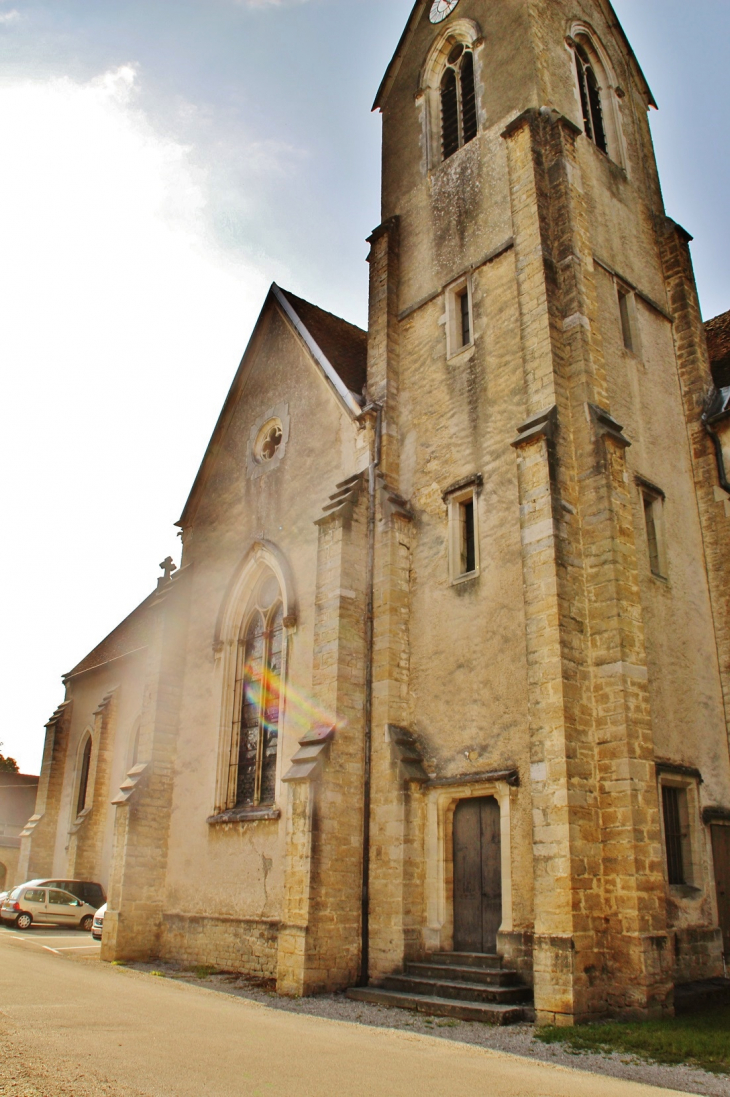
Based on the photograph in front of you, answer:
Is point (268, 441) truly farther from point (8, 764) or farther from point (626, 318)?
point (8, 764)

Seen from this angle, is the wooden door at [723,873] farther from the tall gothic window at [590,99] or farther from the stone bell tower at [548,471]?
the tall gothic window at [590,99]

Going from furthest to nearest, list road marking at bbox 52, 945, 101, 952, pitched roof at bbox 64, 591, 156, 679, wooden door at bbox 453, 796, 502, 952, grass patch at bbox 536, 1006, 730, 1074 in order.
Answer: pitched roof at bbox 64, 591, 156, 679
road marking at bbox 52, 945, 101, 952
wooden door at bbox 453, 796, 502, 952
grass patch at bbox 536, 1006, 730, 1074

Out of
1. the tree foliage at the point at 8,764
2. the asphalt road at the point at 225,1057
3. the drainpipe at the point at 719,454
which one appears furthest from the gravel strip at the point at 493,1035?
the tree foliage at the point at 8,764

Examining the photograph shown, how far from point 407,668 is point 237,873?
5.16m

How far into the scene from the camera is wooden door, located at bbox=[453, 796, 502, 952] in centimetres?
1125

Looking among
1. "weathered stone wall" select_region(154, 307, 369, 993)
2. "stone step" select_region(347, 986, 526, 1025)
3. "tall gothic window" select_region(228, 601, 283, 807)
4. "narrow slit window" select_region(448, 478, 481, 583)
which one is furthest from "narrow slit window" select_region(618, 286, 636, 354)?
"stone step" select_region(347, 986, 526, 1025)

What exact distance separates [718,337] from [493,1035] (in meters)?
14.1

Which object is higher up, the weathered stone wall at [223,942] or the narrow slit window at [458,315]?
the narrow slit window at [458,315]

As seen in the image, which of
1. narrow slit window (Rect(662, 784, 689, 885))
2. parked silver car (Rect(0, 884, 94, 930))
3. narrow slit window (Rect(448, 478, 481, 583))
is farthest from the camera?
parked silver car (Rect(0, 884, 94, 930))

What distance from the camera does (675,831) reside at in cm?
1162

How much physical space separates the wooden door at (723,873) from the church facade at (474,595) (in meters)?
0.04

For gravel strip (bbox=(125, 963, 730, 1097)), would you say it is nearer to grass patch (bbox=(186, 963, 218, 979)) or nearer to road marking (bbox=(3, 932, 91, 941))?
grass patch (bbox=(186, 963, 218, 979))

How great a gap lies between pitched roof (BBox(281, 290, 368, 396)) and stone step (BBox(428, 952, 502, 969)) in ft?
33.0

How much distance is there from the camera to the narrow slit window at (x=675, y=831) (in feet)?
37.4
